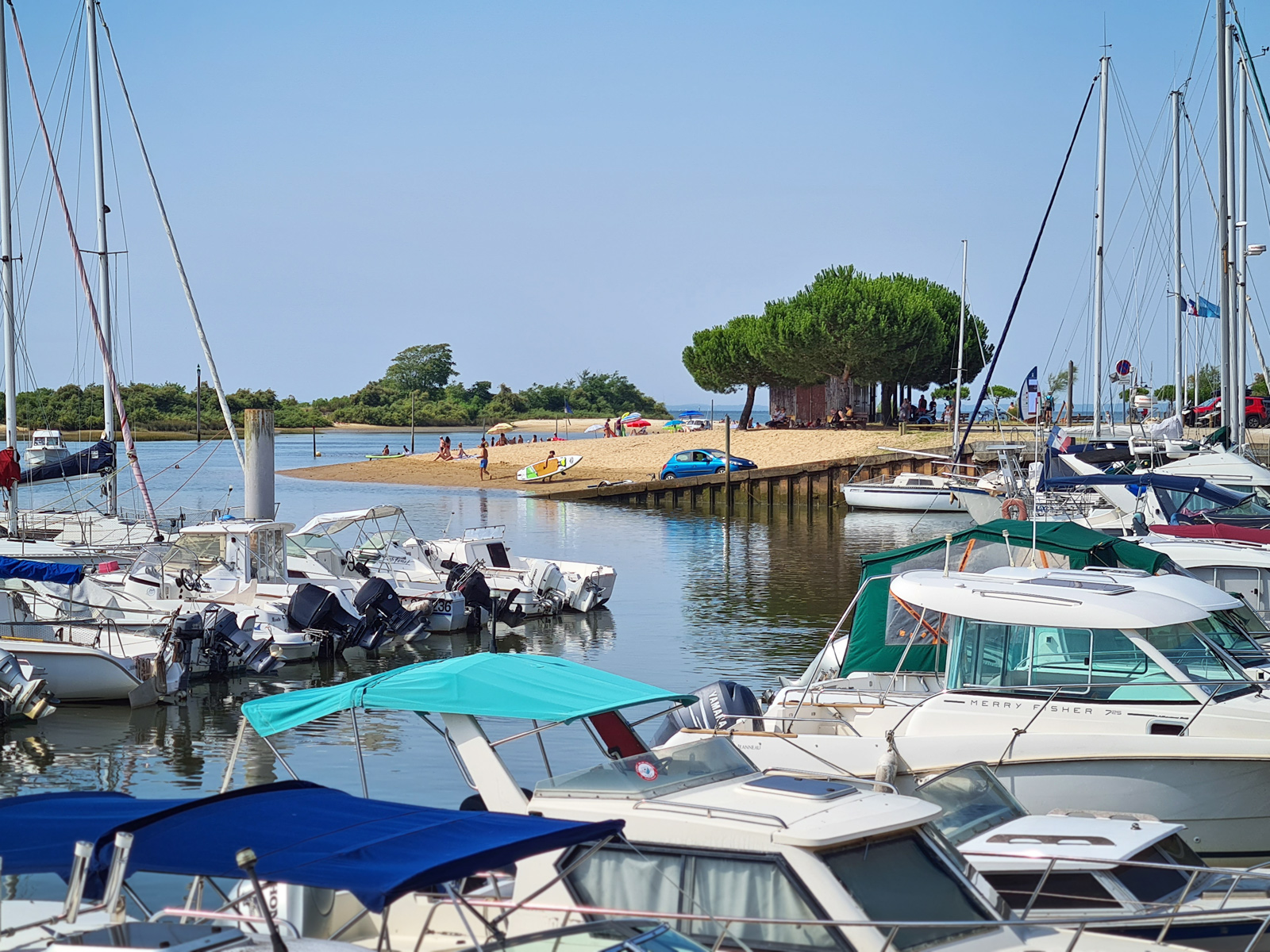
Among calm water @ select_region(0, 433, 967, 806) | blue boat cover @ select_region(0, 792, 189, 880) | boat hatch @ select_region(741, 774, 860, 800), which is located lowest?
calm water @ select_region(0, 433, 967, 806)

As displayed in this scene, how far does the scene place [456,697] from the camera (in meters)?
9.20

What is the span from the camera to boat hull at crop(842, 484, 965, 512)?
53.4 m

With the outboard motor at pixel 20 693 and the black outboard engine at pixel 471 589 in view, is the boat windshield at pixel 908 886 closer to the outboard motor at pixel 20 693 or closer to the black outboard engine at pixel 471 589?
the outboard motor at pixel 20 693

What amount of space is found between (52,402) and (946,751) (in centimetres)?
10827

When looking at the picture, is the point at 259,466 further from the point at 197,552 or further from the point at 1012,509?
the point at 1012,509

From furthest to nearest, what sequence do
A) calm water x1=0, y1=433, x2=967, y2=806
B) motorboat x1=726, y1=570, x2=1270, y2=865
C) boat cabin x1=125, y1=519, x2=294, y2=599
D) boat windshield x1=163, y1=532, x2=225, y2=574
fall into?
boat windshield x1=163, y1=532, x2=225, y2=574
boat cabin x1=125, y1=519, x2=294, y2=599
calm water x1=0, y1=433, x2=967, y2=806
motorboat x1=726, y1=570, x2=1270, y2=865

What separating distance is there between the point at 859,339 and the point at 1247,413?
23.9m

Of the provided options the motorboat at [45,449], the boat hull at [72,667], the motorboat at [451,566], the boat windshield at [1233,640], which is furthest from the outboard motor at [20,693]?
the motorboat at [45,449]

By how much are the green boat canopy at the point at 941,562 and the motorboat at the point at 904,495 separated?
3699cm

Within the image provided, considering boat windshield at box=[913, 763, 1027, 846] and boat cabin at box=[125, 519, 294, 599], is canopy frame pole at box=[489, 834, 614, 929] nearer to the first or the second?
boat windshield at box=[913, 763, 1027, 846]

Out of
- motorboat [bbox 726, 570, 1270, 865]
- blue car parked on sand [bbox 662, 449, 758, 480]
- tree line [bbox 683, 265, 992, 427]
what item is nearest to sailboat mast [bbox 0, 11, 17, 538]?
Result: motorboat [bbox 726, 570, 1270, 865]

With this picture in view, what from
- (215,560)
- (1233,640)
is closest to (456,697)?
(1233,640)

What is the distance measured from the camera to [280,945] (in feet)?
17.7

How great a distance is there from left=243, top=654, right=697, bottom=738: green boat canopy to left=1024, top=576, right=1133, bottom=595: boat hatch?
4.62 m
